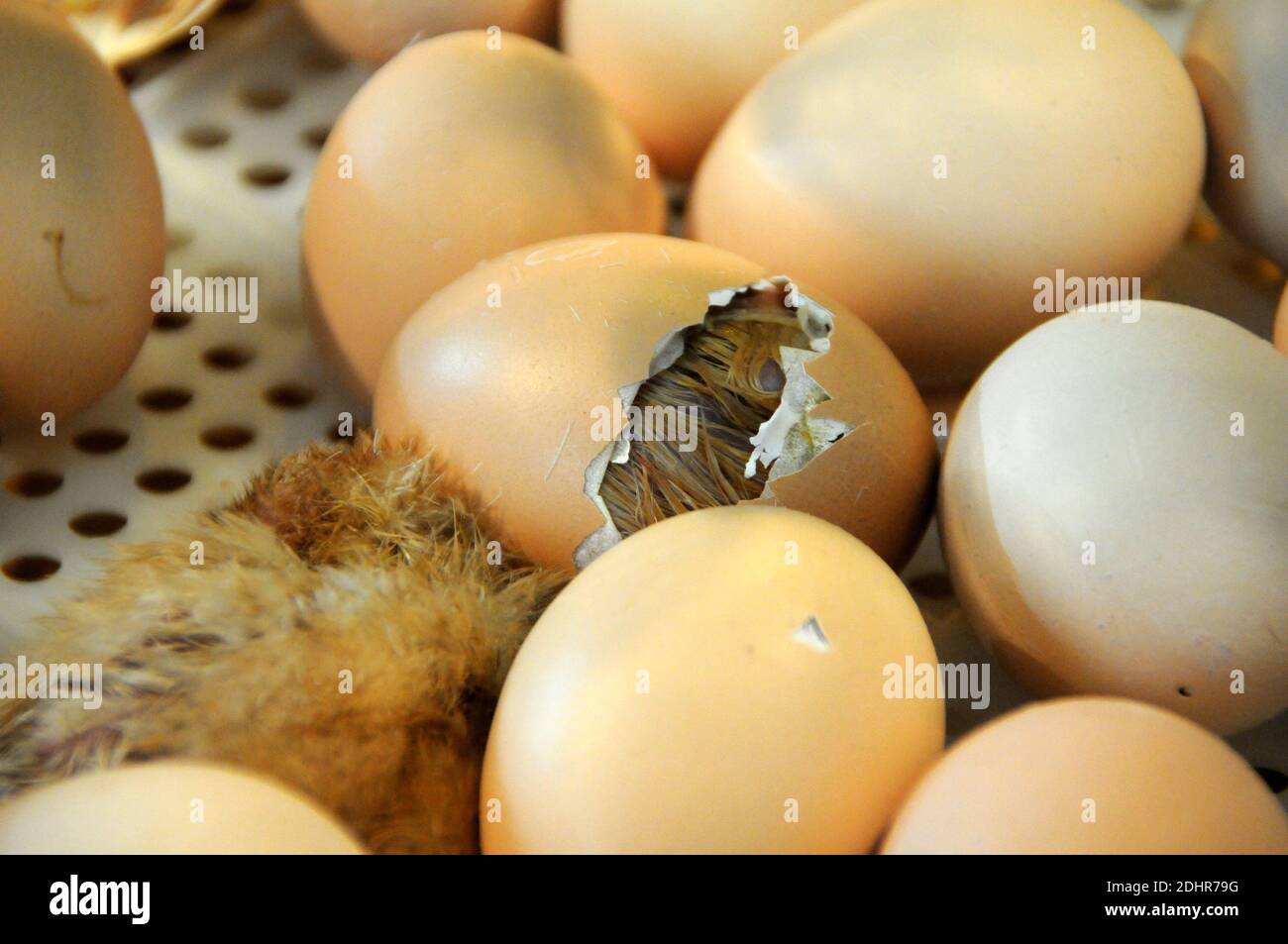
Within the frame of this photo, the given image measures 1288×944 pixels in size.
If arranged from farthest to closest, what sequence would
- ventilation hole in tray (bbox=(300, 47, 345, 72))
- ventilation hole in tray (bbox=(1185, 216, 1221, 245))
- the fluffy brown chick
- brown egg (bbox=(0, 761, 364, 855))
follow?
ventilation hole in tray (bbox=(300, 47, 345, 72)) → ventilation hole in tray (bbox=(1185, 216, 1221, 245)) → the fluffy brown chick → brown egg (bbox=(0, 761, 364, 855))

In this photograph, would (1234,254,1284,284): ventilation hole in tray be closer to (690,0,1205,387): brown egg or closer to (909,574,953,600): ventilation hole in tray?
(690,0,1205,387): brown egg

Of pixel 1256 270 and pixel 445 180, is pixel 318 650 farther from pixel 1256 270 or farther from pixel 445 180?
pixel 1256 270

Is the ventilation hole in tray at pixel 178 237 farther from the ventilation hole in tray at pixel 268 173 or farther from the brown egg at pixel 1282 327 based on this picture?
the brown egg at pixel 1282 327

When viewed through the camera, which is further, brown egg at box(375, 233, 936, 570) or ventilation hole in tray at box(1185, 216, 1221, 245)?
ventilation hole in tray at box(1185, 216, 1221, 245)

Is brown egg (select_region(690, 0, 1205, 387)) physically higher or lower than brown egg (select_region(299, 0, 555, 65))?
lower

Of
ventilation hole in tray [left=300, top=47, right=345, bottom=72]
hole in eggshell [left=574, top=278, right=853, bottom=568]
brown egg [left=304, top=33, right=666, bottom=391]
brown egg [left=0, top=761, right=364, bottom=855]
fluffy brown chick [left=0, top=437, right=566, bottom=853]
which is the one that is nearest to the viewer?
brown egg [left=0, top=761, right=364, bottom=855]

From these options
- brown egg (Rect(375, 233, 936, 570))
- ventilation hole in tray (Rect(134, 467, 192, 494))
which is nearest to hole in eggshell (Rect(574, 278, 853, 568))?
brown egg (Rect(375, 233, 936, 570))
